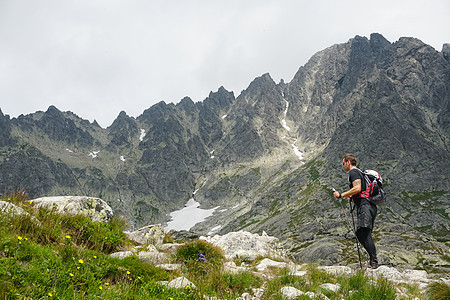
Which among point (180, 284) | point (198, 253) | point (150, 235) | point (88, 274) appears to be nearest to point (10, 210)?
point (88, 274)

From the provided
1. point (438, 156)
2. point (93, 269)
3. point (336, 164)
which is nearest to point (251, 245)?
point (93, 269)

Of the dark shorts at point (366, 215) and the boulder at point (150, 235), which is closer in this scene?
the dark shorts at point (366, 215)

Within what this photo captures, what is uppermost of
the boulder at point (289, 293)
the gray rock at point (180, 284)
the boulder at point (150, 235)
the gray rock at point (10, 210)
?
the gray rock at point (10, 210)

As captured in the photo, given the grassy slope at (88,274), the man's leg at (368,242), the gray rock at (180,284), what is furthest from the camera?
the man's leg at (368,242)

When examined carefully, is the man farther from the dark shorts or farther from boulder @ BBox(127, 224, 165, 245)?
boulder @ BBox(127, 224, 165, 245)

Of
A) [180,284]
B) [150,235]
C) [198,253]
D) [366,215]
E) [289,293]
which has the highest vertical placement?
[150,235]

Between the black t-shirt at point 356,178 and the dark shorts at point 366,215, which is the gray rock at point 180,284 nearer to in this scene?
the dark shorts at point 366,215

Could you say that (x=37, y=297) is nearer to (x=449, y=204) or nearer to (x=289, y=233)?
(x=289, y=233)

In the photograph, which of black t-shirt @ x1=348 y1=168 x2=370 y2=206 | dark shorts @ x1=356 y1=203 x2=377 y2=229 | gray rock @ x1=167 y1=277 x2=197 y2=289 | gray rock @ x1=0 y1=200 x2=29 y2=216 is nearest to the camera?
gray rock @ x1=167 y1=277 x2=197 y2=289

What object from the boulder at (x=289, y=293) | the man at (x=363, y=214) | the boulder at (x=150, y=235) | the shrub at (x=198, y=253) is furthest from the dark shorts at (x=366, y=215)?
the boulder at (x=150, y=235)

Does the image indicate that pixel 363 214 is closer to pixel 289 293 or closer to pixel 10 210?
pixel 289 293

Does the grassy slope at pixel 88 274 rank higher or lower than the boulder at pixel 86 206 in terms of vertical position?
lower

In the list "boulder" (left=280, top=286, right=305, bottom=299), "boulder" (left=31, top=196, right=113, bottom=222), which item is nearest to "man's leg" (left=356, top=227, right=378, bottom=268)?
"boulder" (left=280, top=286, right=305, bottom=299)

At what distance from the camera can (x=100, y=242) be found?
24.4 feet
